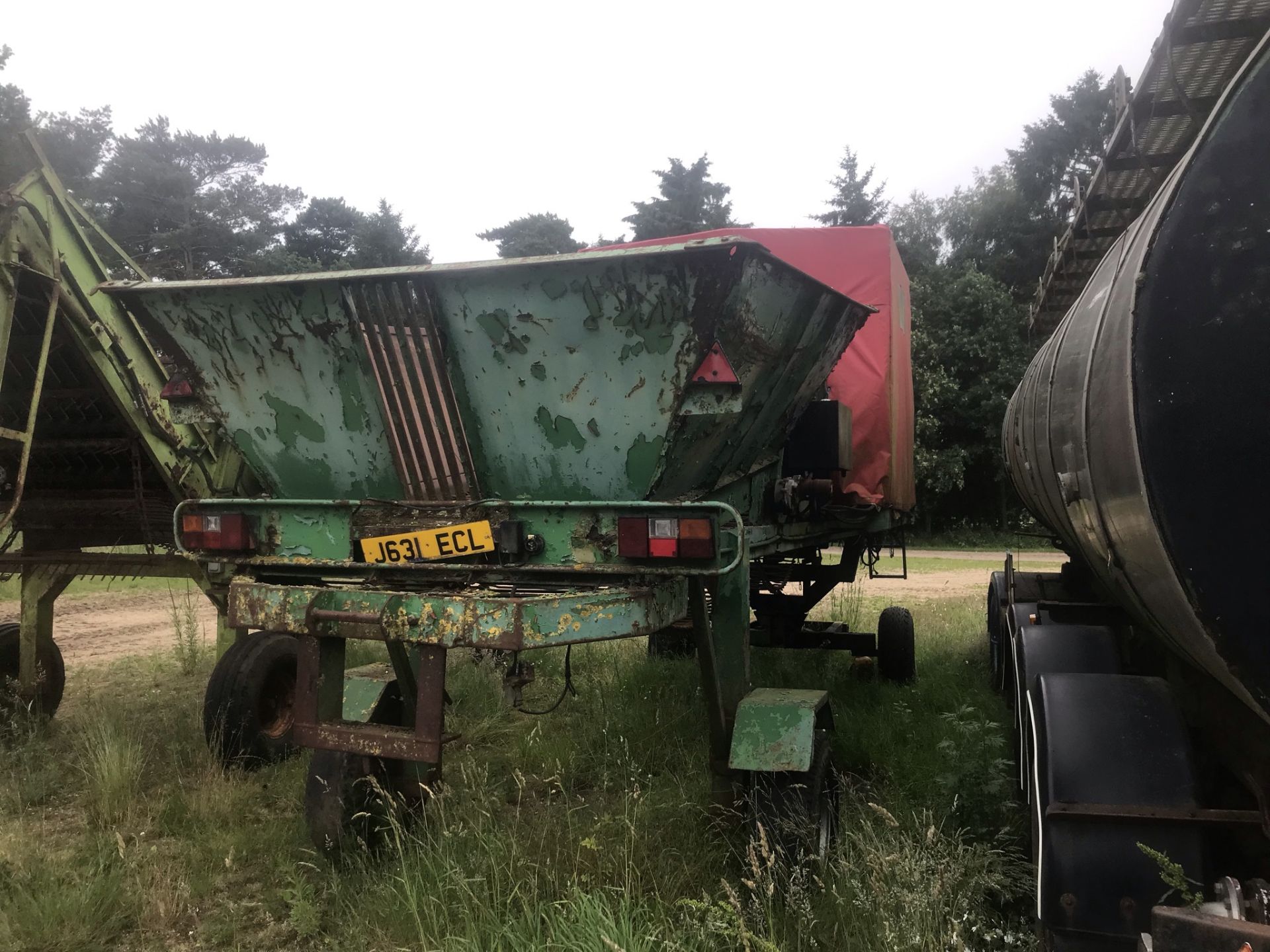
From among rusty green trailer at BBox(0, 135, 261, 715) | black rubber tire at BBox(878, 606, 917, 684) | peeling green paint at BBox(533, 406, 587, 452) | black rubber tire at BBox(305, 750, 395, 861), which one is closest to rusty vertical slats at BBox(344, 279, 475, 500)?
peeling green paint at BBox(533, 406, 587, 452)

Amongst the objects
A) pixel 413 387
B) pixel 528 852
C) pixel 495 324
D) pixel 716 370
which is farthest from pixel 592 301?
pixel 528 852

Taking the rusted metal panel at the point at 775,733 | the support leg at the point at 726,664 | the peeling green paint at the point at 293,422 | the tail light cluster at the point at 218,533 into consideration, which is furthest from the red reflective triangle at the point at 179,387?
the rusted metal panel at the point at 775,733

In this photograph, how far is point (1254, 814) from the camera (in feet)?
7.34

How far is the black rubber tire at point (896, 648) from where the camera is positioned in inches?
261

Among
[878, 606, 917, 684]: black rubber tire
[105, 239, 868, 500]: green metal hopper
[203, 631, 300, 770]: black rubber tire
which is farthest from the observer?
[878, 606, 917, 684]: black rubber tire

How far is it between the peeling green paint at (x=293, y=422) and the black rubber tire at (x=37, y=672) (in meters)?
3.14

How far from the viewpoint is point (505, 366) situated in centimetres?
342

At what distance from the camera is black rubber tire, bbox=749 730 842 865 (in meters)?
3.28

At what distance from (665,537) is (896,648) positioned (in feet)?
13.5

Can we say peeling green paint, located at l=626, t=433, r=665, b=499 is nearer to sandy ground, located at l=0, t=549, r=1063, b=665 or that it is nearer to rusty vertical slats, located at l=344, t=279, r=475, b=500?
rusty vertical slats, located at l=344, t=279, r=475, b=500

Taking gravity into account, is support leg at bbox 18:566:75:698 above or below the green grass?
above

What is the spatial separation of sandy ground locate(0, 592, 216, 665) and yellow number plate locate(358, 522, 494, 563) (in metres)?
6.22

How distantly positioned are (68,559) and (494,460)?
372 centimetres

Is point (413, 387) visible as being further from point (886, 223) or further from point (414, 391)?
point (886, 223)
